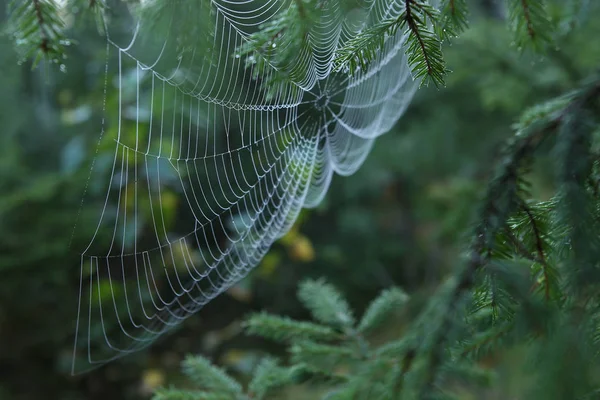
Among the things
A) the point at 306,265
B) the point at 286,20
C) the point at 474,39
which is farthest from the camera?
the point at 306,265

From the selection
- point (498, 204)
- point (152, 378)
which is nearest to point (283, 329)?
point (498, 204)

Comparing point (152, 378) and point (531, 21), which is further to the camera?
point (152, 378)

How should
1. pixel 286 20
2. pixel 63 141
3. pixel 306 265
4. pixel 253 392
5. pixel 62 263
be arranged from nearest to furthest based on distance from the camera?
pixel 286 20
pixel 253 392
pixel 62 263
pixel 63 141
pixel 306 265

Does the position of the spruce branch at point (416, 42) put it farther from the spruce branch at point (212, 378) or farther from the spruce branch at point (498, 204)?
the spruce branch at point (212, 378)

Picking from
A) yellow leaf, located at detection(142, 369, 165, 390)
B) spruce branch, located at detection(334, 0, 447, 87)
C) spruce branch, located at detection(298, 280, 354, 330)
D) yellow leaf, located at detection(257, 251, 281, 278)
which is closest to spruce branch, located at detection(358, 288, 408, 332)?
spruce branch, located at detection(298, 280, 354, 330)

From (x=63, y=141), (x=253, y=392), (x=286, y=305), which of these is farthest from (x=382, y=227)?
(x=253, y=392)

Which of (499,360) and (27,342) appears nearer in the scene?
(27,342)

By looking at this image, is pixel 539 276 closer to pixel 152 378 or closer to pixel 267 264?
pixel 267 264

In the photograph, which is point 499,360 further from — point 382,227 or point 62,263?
point 62,263

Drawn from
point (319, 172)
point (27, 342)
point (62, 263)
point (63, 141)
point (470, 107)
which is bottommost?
point (27, 342)
